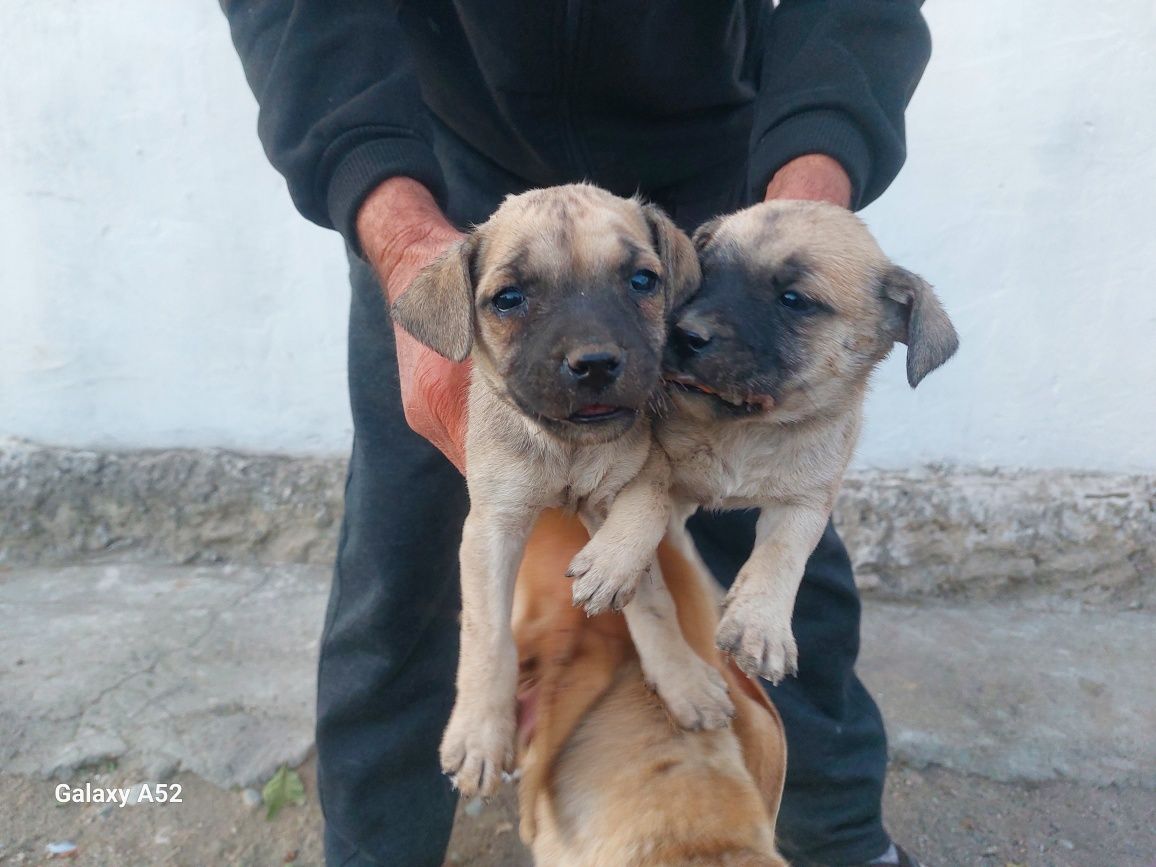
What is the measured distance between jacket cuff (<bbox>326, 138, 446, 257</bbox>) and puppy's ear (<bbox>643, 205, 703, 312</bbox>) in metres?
0.56

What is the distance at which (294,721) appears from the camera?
3701 mm

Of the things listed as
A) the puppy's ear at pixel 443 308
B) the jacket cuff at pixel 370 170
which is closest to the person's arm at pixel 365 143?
the jacket cuff at pixel 370 170

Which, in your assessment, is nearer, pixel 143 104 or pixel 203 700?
pixel 203 700

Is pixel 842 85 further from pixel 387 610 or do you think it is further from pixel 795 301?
pixel 387 610

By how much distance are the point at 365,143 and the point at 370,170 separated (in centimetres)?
7

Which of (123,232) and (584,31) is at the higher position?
(584,31)

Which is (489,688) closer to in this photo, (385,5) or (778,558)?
(778,558)

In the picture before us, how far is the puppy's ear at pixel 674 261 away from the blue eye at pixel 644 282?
0.05m

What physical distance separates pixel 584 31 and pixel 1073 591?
11.0 feet

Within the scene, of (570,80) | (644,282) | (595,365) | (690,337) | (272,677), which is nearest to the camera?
(595,365)

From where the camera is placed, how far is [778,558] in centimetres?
202

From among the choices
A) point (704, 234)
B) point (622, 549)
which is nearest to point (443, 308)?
point (622, 549)

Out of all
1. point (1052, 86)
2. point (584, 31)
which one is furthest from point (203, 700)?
point (1052, 86)

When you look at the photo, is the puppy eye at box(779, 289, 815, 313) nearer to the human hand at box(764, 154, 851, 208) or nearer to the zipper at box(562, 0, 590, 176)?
the human hand at box(764, 154, 851, 208)
